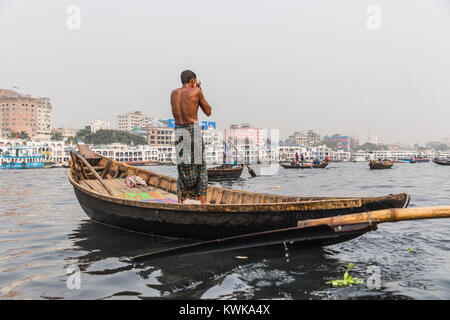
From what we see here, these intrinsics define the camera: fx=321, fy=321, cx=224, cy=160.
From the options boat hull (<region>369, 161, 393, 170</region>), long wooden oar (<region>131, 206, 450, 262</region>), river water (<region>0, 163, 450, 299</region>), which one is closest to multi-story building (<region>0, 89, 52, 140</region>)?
boat hull (<region>369, 161, 393, 170</region>)

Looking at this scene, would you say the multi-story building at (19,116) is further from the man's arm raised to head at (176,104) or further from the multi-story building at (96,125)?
the man's arm raised to head at (176,104)

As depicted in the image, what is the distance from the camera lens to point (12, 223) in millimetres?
7750

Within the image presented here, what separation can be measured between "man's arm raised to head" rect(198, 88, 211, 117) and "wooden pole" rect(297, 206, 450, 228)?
101 inches

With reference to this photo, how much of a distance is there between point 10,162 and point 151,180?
8224cm

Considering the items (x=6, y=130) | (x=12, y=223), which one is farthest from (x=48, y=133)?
(x=12, y=223)

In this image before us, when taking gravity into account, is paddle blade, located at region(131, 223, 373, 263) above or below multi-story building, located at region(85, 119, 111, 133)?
below

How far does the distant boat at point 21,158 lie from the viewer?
7435 centimetres

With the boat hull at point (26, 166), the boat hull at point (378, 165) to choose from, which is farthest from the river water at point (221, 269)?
the boat hull at point (26, 166)

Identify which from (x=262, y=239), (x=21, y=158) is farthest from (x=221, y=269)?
(x=21, y=158)

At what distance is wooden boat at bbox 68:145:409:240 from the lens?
3879 mm

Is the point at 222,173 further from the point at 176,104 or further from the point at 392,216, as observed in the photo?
the point at 392,216

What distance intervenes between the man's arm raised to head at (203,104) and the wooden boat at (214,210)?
1517mm

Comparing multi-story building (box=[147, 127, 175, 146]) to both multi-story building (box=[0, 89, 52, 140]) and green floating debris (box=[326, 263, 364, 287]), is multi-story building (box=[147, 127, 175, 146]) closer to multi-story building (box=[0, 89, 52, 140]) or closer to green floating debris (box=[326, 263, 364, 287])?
multi-story building (box=[0, 89, 52, 140])
